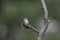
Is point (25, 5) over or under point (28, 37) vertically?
over

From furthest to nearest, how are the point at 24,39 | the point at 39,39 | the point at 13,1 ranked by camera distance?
1. the point at 13,1
2. the point at 24,39
3. the point at 39,39

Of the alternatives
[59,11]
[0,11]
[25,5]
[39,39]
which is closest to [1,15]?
[0,11]

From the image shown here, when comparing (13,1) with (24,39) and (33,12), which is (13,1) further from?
(24,39)

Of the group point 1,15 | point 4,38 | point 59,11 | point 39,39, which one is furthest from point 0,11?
point 39,39

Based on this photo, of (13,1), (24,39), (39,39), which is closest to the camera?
(39,39)

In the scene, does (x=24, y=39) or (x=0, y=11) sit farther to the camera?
(x=0, y=11)

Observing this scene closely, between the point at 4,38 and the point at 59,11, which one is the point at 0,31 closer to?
the point at 4,38

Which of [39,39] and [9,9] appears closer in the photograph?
[39,39]

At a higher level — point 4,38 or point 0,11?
point 0,11

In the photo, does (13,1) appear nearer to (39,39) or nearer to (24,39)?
(24,39)
